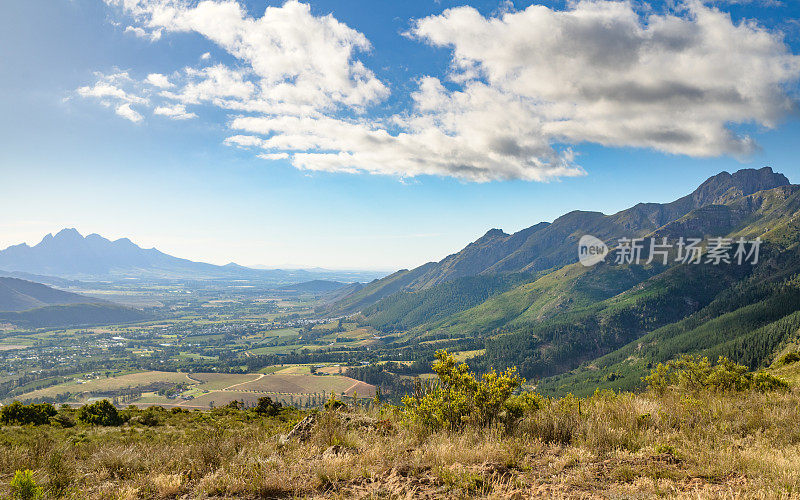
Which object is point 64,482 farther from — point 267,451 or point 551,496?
point 551,496

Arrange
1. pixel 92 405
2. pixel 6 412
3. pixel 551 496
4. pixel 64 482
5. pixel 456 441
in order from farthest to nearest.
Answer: pixel 92 405, pixel 6 412, pixel 456 441, pixel 64 482, pixel 551 496

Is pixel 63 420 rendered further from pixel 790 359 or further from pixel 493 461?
pixel 790 359

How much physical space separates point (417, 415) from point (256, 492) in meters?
4.32

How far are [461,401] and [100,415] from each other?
4072 centimetres

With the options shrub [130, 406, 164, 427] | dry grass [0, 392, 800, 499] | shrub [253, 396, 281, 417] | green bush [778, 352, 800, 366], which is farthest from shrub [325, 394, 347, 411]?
green bush [778, 352, 800, 366]

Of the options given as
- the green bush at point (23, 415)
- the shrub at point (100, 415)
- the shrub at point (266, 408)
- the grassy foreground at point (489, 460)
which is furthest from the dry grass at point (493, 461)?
the shrub at point (266, 408)

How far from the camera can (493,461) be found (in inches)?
275

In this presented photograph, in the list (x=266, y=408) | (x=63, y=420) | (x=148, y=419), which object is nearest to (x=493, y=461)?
(x=148, y=419)

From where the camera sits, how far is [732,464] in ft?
20.1

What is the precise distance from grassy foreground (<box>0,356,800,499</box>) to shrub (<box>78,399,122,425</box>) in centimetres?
3205

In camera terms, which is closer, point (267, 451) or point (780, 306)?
point (267, 451)

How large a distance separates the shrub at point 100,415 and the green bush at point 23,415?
2.61 m

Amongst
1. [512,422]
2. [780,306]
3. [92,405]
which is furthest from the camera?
[780,306]

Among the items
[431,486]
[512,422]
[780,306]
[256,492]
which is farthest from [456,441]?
[780,306]
